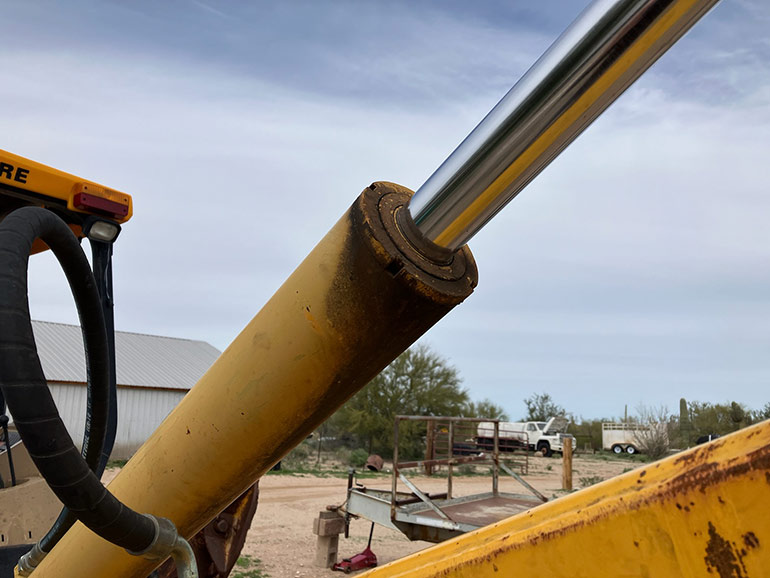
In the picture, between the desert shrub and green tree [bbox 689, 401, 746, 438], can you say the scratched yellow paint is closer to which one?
the desert shrub

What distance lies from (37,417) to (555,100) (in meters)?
0.82

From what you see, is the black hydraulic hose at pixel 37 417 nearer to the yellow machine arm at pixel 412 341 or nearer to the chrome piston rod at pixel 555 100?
the yellow machine arm at pixel 412 341

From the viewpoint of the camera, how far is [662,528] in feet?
2.63

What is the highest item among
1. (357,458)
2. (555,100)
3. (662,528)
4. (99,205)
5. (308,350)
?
(99,205)

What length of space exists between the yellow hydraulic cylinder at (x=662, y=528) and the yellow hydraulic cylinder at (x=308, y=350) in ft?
1.12

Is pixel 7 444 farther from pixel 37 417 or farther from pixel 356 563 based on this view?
pixel 356 563

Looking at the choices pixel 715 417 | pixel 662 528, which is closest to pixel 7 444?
pixel 662 528

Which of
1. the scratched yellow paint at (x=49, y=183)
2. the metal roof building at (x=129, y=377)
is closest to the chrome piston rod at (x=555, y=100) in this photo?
the scratched yellow paint at (x=49, y=183)

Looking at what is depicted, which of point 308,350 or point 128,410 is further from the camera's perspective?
point 128,410

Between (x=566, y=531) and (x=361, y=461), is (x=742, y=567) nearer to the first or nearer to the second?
(x=566, y=531)

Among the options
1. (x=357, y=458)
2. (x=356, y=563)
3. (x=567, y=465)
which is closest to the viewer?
(x=356, y=563)

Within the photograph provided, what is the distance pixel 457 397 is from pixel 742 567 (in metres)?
29.8

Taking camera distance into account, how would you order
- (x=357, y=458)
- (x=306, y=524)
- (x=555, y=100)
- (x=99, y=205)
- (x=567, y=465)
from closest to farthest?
(x=555, y=100)
(x=99, y=205)
(x=306, y=524)
(x=567, y=465)
(x=357, y=458)

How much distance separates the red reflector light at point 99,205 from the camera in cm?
305
